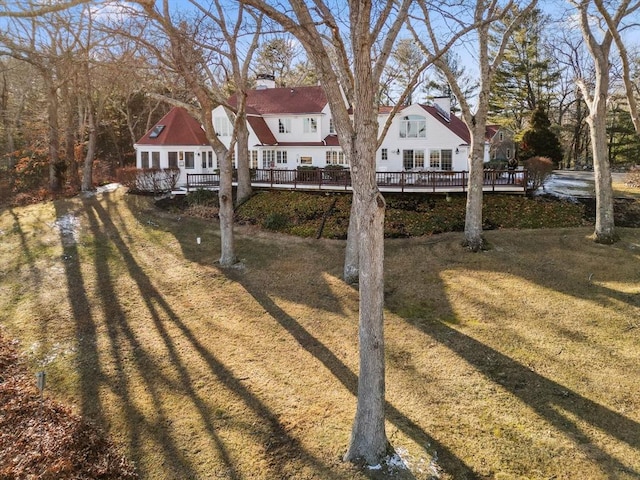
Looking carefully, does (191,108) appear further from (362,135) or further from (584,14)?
(584,14)

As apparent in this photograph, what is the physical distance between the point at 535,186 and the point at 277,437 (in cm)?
1641

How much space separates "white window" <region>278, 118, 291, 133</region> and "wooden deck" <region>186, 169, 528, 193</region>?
19.3 ft

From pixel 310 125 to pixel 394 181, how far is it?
372 inches

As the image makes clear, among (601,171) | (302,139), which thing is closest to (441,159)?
(302,139)

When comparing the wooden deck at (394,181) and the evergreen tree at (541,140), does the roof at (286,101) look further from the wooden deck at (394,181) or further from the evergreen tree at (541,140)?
the evergreen tree at (541,140)

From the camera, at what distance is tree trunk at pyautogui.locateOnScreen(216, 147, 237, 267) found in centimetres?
1409

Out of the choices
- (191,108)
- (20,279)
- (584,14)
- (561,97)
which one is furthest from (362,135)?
(561,97)

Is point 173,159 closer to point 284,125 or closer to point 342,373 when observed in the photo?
point 284,125

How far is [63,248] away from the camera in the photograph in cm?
1591

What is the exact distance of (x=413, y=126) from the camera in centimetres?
2566

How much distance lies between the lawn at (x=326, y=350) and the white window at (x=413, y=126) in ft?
36.1

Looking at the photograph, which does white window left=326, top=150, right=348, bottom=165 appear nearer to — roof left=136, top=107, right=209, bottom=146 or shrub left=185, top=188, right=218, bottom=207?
roof left=136, top=107, right=209, bottom=146

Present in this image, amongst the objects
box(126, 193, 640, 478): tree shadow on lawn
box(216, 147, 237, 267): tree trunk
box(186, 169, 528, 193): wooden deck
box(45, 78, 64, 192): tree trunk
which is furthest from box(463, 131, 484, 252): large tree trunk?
box(45, 78, 64, 192): tree trunk

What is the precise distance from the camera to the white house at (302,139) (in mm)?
25328
